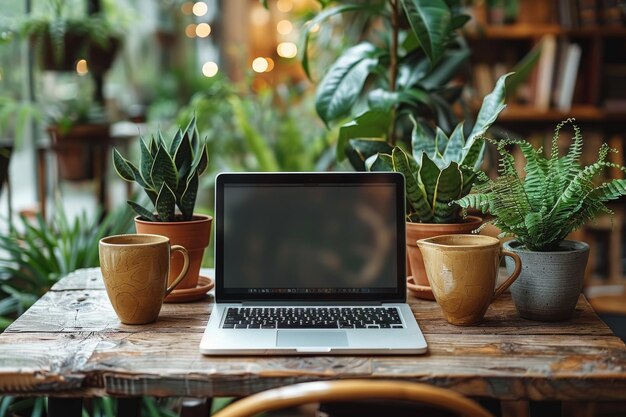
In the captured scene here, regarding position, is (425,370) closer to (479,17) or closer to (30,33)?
(30,33)

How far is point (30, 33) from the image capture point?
2660mm

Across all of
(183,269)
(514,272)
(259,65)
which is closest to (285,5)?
(259,65)

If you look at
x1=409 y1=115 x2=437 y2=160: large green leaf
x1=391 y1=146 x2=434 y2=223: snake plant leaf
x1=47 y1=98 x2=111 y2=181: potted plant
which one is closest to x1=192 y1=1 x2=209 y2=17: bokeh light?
x1=47 y1=98 x2=111 y2=181: potted plant

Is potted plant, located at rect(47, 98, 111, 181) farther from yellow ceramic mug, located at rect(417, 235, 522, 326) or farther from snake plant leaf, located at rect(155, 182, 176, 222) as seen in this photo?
yellow ceramic mug, located at rect(417, 235, 522, 326)

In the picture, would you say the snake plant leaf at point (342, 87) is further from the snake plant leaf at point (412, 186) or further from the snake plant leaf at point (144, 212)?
the snake plant leaf at point (144, 212)

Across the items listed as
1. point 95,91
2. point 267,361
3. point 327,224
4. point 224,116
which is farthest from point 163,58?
point 267,361

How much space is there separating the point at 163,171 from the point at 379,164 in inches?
16.1

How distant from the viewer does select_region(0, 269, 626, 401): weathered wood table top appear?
108 centimetres

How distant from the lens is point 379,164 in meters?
1.51

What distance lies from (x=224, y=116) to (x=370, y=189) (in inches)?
98.3

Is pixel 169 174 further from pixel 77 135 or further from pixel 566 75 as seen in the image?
pixel 566 75

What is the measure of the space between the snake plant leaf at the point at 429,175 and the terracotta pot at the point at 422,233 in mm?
55

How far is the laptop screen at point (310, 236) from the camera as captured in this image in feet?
4.57

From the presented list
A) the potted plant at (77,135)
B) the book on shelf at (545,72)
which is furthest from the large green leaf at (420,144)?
the book on shelf at (545,72)
